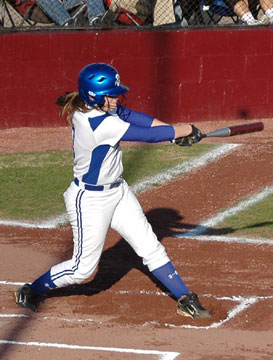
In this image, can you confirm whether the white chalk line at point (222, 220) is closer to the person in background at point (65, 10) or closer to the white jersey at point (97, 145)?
the white jersey at point (97, 145)

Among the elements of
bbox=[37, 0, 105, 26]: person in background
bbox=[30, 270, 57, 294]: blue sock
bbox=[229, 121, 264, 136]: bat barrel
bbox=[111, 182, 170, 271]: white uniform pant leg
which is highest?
bbox=[37, 0, 105, 26]: person in background

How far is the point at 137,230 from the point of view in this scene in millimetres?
6469

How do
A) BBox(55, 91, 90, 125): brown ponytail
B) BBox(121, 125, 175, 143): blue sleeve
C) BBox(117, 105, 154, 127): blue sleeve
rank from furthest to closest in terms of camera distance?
1. BBox(117, 105, 154, 127): blue sleeve
2. BBox(55, 91, 90, 125): brown ponytail
3. BBox(121, 125, 175, 143): blue sleeve

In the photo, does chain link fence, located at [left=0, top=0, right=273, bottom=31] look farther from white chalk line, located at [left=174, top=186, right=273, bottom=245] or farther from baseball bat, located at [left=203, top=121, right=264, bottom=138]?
baseball bat, located at [left=203, top=121, right=264, bottom=138]

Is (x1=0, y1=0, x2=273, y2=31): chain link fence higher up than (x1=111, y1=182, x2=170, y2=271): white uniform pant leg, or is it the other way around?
(x1=0, y1=0, x2=273, y2=31): chain link fence

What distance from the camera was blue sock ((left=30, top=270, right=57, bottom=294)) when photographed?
22.2 feet

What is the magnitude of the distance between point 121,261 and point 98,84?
2367 mm

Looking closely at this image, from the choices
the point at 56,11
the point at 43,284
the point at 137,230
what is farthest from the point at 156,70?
the point at 137,230

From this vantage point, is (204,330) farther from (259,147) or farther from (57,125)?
(57,125)

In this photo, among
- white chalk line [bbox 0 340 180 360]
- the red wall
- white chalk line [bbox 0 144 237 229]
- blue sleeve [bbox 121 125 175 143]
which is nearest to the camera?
white chalk line [bbox 0 340 180 360]

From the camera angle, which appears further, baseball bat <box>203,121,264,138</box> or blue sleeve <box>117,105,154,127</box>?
baseball bat <box>203,121,264,138</box>

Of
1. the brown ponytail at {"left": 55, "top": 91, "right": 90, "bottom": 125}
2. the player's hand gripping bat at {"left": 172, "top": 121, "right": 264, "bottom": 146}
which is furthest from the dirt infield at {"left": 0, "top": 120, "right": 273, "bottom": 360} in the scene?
Answer: the brown ponytail at {"left": 55, "top": 91, "right": 90, "bottom": 125}

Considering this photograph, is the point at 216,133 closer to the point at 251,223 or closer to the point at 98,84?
the point at 98,84

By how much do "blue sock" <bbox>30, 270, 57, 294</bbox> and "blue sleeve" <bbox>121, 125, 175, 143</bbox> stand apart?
4.41 ft
